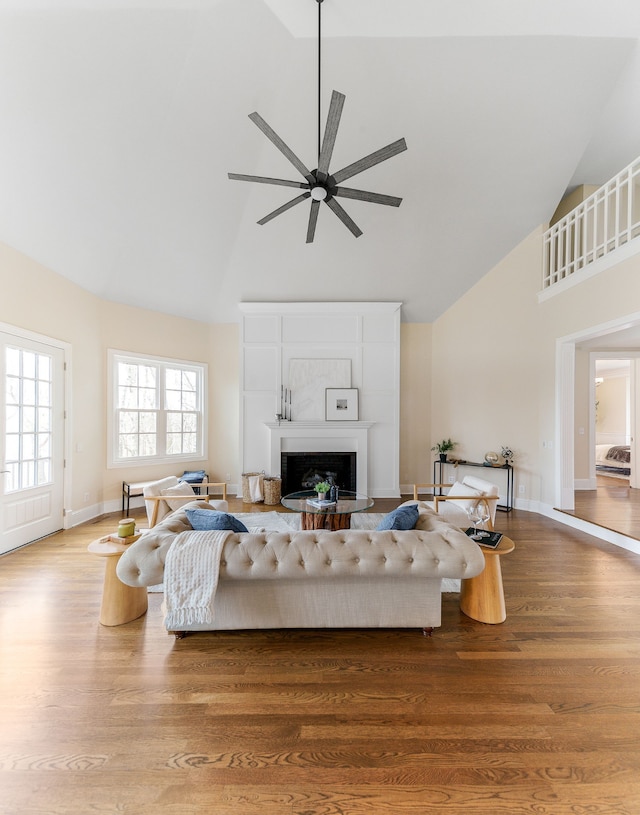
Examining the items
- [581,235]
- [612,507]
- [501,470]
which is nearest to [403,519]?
[501,470]

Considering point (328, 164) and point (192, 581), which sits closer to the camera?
point (192, 581)

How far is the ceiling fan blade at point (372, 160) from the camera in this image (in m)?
2.93

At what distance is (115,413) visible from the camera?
19.3ft

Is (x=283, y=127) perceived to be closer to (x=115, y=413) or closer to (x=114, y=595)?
(x=115, y=413)

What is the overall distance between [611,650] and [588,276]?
4323 mm

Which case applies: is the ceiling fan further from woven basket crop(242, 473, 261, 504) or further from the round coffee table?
woven basket crop(242, 473, 261, 504)

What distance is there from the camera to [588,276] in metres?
4.84

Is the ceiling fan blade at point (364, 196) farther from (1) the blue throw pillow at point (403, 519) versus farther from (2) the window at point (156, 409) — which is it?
(2) the window at point (156, 409)

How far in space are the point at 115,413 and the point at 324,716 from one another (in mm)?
5299

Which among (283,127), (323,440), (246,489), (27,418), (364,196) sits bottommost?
(246,489)

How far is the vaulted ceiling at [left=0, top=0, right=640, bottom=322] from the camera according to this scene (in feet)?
11.2

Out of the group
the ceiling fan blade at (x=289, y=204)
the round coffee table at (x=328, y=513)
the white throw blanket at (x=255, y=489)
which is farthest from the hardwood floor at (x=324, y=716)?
the ceiling fan blade at (x=289, y=204)

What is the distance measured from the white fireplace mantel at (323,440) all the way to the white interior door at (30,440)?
300cm

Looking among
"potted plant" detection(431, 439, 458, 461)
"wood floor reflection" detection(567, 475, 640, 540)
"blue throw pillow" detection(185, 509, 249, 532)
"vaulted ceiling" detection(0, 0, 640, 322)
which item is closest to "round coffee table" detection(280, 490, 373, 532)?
"blue throw pillow" detection(185, 509, 249, 532)
